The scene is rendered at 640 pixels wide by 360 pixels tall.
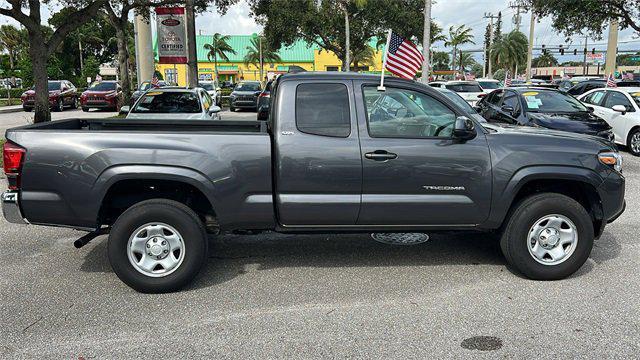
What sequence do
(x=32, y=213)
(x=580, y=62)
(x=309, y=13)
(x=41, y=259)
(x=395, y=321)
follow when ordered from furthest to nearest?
(x=580, y=62), (x=309, y=13), (x=41, y=259), (x=32, y=213), (x=395, y=321)

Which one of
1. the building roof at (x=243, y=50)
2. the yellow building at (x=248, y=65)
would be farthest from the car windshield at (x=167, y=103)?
the building roof at (x=243, y=50)

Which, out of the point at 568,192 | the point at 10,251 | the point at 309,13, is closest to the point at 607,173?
the point at 568,192

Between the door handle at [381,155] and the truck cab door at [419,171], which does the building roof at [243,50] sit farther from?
the door handle at [381,155]

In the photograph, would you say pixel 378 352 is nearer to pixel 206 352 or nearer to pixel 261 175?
pixel 206 352

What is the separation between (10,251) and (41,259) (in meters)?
0.53

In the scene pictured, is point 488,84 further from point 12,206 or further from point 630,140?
point 12,206

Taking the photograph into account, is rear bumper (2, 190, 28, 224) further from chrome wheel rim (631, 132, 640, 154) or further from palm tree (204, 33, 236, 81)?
palm tree (204, 33, 236, 81)

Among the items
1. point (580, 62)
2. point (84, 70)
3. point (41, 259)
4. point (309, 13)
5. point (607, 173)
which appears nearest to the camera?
point (607, 173)

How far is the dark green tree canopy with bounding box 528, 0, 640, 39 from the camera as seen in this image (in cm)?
1839

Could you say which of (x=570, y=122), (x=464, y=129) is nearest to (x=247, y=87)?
(x=570, y=122)

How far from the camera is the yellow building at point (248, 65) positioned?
240ft

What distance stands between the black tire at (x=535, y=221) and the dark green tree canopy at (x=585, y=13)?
16.0m

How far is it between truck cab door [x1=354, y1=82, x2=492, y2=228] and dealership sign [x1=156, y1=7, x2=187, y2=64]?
1677cm

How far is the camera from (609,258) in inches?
212
